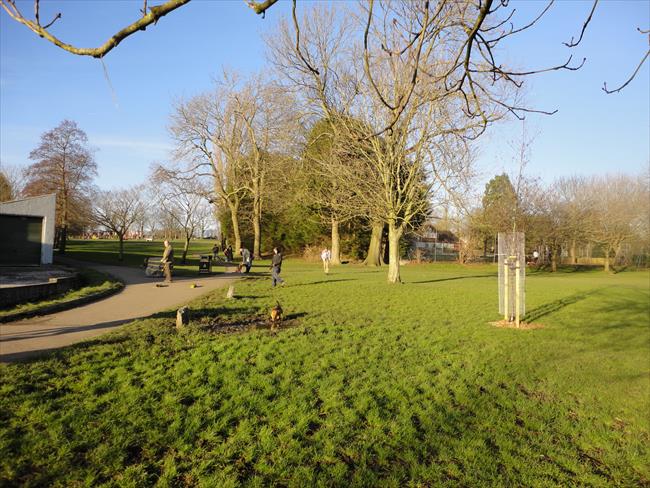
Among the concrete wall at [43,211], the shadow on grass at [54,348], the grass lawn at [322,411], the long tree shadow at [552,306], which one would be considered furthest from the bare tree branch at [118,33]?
the concrete wall at [43,211]

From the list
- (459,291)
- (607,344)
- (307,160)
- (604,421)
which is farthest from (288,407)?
(307,160)

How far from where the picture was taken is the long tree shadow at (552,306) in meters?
14.6

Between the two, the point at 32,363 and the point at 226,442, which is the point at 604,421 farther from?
the point at 32,363

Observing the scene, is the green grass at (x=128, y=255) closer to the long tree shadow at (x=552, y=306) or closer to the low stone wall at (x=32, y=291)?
the low stone wall at (x=32, y=291)

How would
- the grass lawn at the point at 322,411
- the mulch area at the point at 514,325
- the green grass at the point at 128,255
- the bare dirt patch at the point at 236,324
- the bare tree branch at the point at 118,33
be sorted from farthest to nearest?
the green grass at the point at 128,255 → the mulch area at the point at 514,325 → the bare dirt patch at the point at 236,324 → the grass lawn at the point at 322,411 → the bare tree branch at the point at 118,33

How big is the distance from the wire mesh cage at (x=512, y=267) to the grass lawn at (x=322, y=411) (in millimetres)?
2208

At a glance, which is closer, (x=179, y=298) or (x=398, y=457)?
(x=398, y=457)

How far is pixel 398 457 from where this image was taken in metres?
4.64

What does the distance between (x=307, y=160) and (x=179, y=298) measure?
15.7 m

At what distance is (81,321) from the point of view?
32.4ft

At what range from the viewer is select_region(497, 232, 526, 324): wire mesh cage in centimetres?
1260

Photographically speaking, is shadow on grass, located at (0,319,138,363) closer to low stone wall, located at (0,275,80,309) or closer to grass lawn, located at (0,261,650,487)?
grass lawn, located at (0,261,650,487)

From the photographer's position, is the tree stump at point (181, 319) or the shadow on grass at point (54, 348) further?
the tree stump at point (181, 319)

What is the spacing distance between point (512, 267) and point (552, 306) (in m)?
5.50
